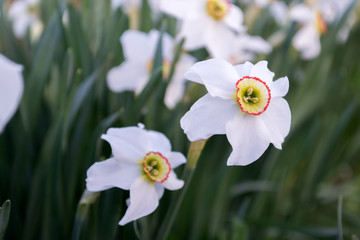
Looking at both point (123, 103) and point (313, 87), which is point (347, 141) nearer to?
point (313, 87)

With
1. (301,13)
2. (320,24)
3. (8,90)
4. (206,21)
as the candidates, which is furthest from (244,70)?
(320,24)

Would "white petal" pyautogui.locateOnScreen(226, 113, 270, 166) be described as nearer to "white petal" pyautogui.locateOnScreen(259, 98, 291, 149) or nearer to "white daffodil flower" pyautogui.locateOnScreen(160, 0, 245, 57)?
"white petal" pyautogui.locateOnScreen(259, 98, 291, 149)

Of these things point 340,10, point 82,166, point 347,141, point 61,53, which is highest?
point 340,10

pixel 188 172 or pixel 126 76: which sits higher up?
pixel 126 76

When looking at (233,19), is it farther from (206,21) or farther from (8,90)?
(8,90)

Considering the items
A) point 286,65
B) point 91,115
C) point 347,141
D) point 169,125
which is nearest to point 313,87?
point 286,65

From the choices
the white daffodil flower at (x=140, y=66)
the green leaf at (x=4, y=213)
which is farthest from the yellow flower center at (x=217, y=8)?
the green leaf at (x=4, y=213)
